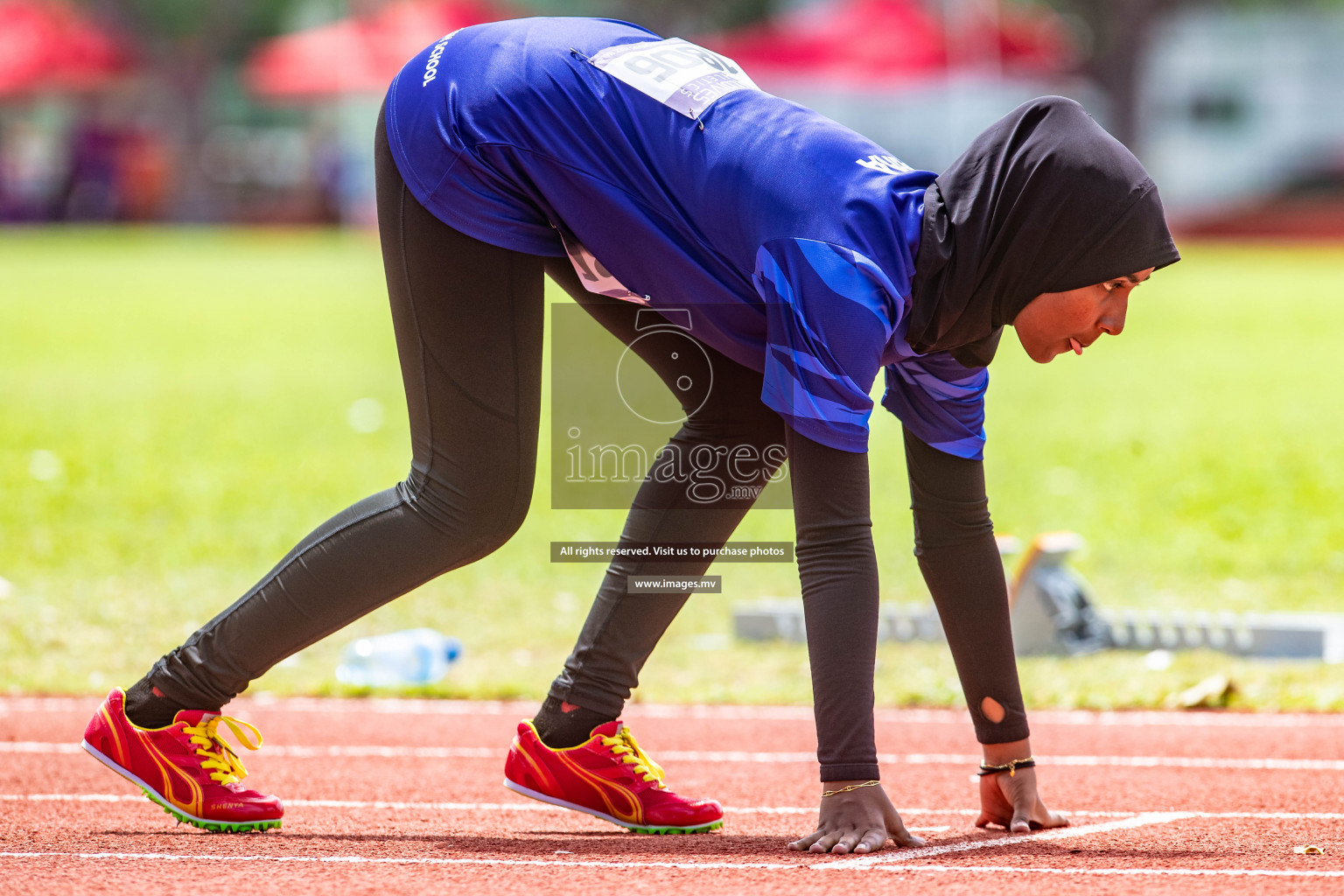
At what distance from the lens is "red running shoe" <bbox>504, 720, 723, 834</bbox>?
12.6ft

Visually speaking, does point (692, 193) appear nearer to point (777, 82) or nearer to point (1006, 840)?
point (1006, 840)

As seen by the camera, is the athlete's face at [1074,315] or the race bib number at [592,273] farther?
the race bib number at [592,273]

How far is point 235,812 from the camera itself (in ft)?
12.0

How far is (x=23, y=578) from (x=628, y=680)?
450 cm

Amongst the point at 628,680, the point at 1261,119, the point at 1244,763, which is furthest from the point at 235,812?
the point at 1261,119

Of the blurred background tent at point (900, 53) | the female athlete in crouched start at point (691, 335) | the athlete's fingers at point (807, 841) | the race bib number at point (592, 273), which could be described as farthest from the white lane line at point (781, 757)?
the blurred background tent at point (900, 53)

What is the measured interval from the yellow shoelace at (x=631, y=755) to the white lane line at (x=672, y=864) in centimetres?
42

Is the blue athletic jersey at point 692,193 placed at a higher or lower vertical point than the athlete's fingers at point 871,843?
higher

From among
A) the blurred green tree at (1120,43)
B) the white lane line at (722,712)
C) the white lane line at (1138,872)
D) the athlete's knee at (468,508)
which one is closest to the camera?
the white lane line at (1138,872)

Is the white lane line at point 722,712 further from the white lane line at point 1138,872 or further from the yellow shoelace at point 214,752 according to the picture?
the white lane line at point 1138,872

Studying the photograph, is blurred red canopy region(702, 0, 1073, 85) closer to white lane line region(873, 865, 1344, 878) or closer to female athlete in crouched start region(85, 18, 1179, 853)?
female athlete in crouched start region(85, 18, 1179, 853)

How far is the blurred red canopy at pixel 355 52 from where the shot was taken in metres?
36.0

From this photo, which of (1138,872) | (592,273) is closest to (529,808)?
(592,273)

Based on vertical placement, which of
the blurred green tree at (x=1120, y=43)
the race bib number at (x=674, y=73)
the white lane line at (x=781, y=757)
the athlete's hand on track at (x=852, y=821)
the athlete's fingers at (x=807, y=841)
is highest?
the blurred green tree at (x=1120, y=43)
